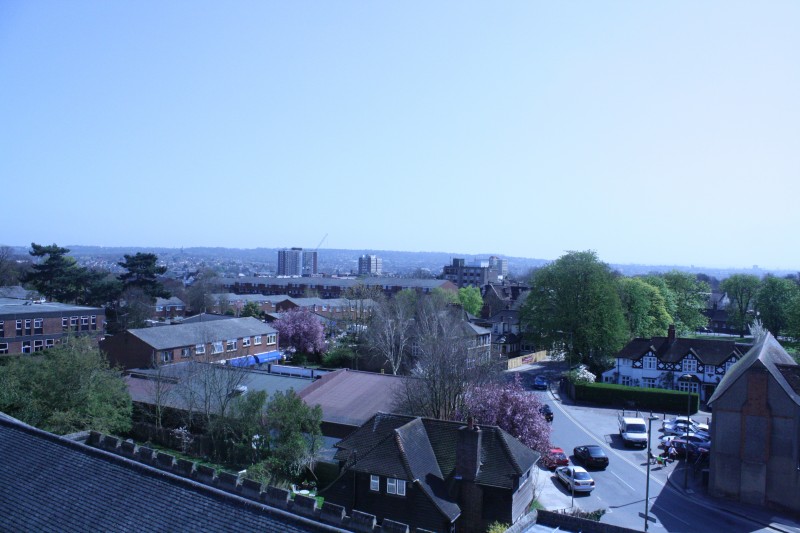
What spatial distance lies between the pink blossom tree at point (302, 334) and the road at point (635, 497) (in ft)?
113

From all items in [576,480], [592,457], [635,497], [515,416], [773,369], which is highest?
[773,369]

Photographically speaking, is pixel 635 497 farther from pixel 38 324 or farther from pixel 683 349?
pixel 38 324

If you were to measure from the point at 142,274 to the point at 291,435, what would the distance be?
61.1m

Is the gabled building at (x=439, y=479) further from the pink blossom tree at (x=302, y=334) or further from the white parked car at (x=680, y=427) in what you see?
→ the pink blossom tree at (x=302, y=334)

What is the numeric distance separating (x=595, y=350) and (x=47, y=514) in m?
51.8

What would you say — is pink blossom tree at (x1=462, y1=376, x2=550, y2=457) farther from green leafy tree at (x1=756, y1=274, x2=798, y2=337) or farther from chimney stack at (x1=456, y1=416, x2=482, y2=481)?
green leafy tree at (x1=756, y1=274, x2=798, y2=337)

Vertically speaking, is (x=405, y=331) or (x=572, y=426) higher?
(x=405, y=331)

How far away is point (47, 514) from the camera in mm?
13180

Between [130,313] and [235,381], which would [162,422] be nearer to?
[235,381]

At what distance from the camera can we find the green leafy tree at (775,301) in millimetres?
76688

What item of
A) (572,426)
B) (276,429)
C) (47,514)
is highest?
(47,514)

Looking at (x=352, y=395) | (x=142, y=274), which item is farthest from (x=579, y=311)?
(x=142, y=274)

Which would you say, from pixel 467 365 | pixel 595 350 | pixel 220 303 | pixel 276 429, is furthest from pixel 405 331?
pixel 220 303

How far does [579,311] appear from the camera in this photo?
57.2 metres
